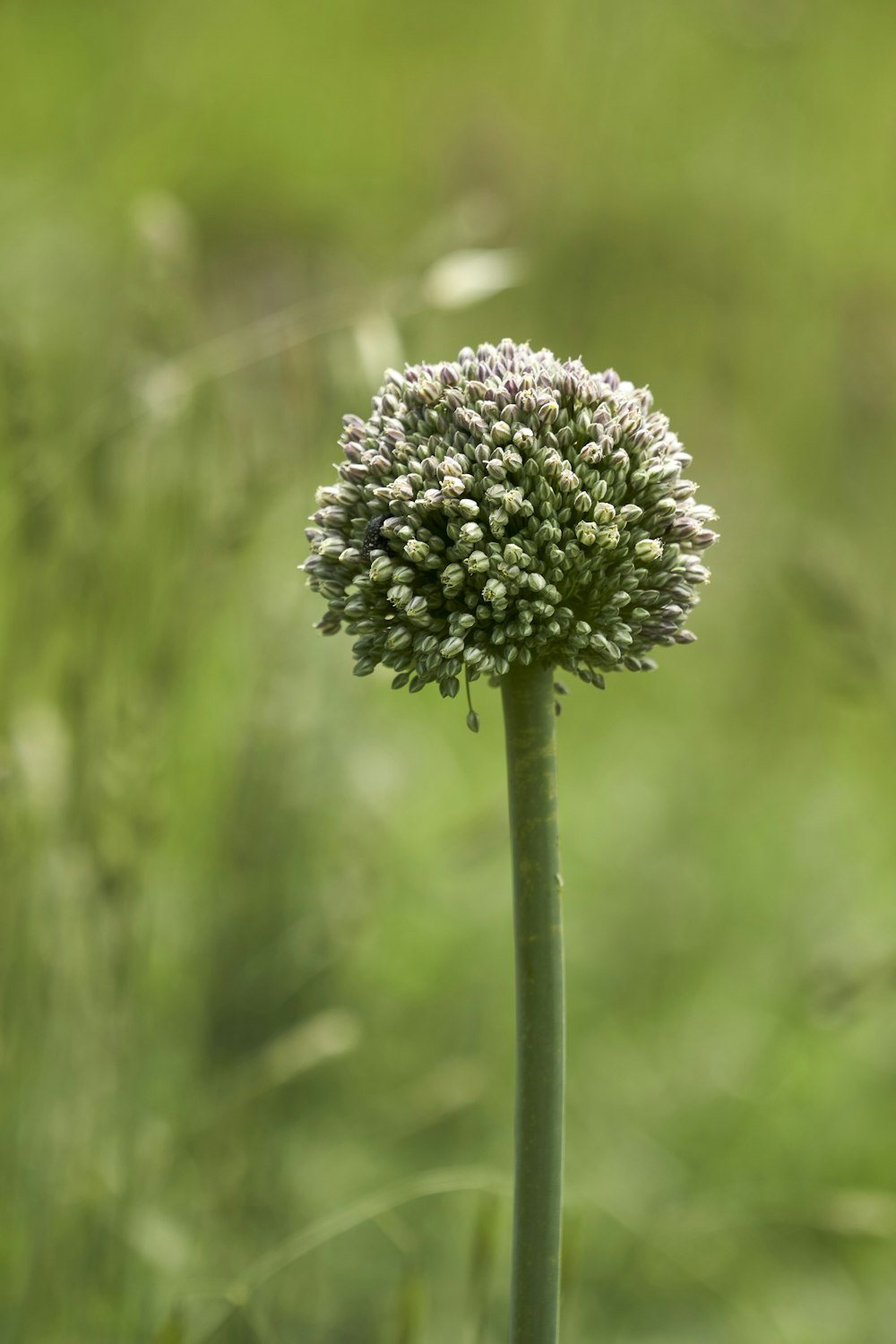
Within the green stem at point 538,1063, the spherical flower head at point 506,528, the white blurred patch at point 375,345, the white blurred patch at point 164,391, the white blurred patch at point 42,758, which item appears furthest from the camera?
the white blurred patch at point 375,345

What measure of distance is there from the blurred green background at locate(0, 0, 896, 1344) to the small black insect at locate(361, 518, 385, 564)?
84cm

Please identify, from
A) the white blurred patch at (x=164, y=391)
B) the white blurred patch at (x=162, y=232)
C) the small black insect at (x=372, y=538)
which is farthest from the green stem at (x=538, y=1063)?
the white blurred patch at (x=162, y=232)

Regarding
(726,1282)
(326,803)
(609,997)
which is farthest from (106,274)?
(726,1282)

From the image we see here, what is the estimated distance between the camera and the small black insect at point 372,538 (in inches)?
50.0

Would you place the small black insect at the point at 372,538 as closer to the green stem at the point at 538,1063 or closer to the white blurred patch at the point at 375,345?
the green stem at the point at 538,1063

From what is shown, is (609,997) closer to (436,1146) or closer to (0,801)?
(436,1146)

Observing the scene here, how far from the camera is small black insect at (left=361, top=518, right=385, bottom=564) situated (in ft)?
4.17

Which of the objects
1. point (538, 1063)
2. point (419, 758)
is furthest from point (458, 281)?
point (419, 758)

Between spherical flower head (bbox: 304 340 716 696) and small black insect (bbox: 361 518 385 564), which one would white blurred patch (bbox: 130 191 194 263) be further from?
small black insect (bbox: 361 518 385 564)

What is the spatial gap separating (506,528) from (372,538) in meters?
0.15

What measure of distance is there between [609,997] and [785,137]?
A: 3.63 m

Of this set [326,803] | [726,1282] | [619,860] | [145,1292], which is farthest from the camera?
[619,860]

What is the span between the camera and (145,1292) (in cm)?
214

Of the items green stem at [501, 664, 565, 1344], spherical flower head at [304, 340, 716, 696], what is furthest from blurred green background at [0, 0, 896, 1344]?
spherical flower head at [304, 340, 716, 696]
